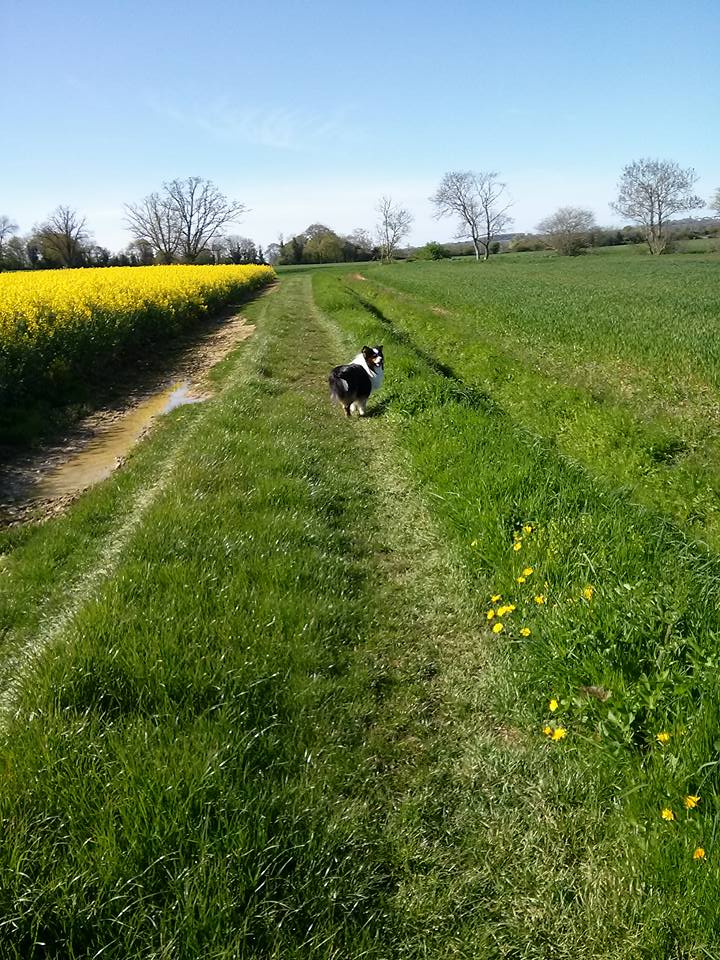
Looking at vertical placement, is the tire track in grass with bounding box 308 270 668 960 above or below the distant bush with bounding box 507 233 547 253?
below

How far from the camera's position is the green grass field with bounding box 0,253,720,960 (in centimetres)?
197

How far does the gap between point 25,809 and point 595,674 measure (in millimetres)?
2551

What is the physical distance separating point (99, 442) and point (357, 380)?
13.2ft

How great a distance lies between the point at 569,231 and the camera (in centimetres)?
8069

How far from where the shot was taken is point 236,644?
10.5ft

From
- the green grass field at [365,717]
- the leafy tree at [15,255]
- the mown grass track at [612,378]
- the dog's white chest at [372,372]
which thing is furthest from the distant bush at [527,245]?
the green grass field at [365,717]

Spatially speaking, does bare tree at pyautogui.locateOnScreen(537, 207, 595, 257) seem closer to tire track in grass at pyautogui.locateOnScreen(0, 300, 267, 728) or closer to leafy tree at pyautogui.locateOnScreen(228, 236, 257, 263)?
leafy tree at pyautogui.locateOnScreen(228, 236, 257, 263)

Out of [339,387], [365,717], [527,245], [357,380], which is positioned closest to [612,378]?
[357,380]

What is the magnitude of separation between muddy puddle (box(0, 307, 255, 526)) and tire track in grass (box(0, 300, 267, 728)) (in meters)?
1.37

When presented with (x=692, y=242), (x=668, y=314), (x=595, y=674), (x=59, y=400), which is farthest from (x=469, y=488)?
(x=692, y=242)

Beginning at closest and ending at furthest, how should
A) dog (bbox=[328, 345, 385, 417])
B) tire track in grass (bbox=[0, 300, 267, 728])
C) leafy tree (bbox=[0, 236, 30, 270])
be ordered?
1. tire track in grass (bbox=[0, 300, 267, 728])
2. dog (bbox=[328, 345, 385, 417])
3. leafy tree (bbox=[0, 236, 30, 270])

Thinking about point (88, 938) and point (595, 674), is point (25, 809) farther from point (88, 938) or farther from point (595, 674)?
point (595, 674)

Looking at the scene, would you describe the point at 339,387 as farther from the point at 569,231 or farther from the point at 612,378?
the point at 569,231

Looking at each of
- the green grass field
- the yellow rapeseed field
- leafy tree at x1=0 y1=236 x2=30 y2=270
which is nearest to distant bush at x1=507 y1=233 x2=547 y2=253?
leafy tree at x1=0 y1=236 x2=30 y2=270
